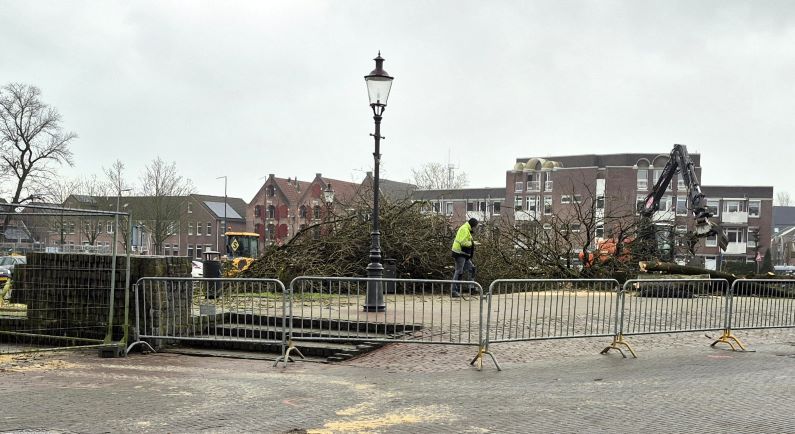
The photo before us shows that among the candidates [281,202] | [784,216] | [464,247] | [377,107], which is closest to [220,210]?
[281,202]

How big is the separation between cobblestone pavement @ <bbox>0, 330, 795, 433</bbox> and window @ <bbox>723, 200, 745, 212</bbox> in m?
74.0

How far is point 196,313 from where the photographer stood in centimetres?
1014

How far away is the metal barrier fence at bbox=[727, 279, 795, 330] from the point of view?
10.2m

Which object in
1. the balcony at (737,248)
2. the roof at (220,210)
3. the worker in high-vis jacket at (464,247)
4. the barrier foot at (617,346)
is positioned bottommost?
the balcony at (737,248)

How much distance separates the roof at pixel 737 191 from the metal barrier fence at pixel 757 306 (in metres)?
69.5

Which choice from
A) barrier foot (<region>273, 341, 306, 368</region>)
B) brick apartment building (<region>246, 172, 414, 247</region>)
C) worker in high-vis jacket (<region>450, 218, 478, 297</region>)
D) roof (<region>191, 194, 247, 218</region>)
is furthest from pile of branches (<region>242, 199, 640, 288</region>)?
roof (<region>191, 194, 247, 218</region>)

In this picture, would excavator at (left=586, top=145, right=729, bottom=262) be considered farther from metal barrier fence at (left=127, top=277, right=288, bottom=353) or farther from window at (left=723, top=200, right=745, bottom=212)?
window at (left=723, top=200, right=745, bottom=212)

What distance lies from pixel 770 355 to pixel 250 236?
3942 cm

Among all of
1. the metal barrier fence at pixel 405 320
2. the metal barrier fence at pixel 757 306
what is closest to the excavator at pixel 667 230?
the metal barrier fence at pixel 757 306

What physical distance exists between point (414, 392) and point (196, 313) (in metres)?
4.85

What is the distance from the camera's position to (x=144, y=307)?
9047mm

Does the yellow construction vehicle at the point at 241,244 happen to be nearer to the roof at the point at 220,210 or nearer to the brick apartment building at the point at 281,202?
the brick apartment building at the point at 281,202

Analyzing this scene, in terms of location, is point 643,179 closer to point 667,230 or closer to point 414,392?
point 667,230

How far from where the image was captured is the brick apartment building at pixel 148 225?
9.30 m
